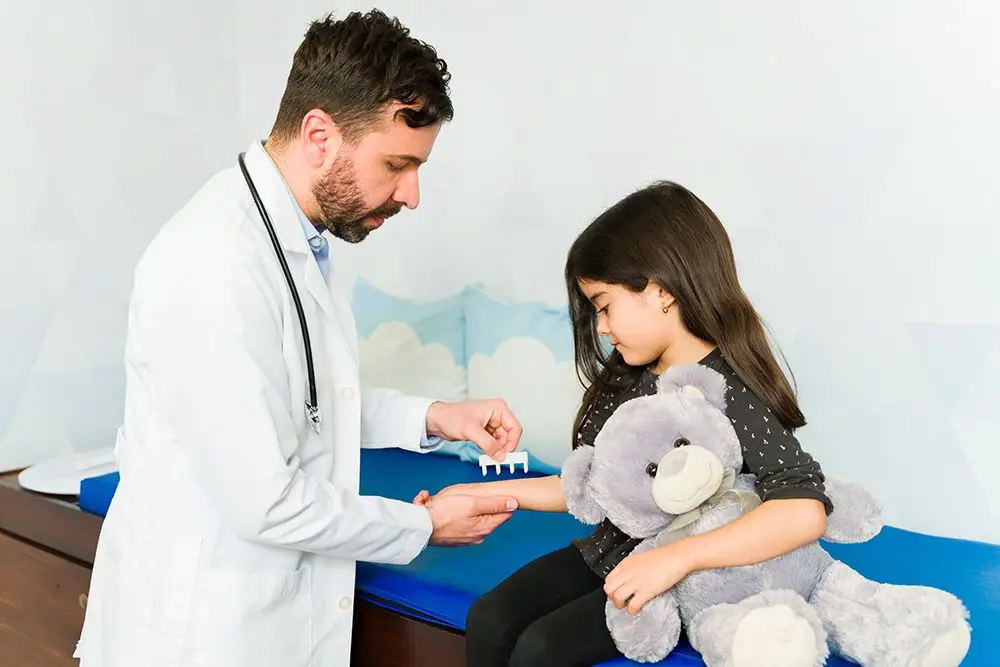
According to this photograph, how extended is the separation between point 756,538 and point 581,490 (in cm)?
30

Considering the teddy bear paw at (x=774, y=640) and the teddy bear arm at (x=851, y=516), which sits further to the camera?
the teddy bear arm at (x=851, y=516)

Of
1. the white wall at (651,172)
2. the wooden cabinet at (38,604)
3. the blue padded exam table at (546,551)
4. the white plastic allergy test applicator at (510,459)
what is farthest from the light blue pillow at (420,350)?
the wooden cabinet at (38,604)

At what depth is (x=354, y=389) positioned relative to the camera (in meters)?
1.70

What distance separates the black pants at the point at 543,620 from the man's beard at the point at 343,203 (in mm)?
662

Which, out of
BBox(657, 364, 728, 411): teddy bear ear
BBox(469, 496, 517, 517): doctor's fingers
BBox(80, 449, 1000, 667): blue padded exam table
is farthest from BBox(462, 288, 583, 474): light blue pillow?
BBox(657, 364, 728, 411): teddy bear ear

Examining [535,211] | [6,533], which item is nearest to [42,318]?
[6,533]

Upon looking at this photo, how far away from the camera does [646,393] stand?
5.58 feet

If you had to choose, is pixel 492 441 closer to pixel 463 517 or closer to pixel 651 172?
pixel 463 517

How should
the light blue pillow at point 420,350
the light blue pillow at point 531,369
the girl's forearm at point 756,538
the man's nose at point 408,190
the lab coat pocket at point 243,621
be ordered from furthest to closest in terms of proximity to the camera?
the light blue pillow at point 420,350 → the light blue pillow at point 531,369 → the man's nose at point 408,190 → the lab coat pocket at point 243,621 → the girl's forearm at point 756,538

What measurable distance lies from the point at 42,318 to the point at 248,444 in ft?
6.14

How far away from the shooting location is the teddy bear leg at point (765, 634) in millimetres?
1309

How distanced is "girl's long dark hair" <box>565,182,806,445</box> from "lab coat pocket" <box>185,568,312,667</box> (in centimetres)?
72

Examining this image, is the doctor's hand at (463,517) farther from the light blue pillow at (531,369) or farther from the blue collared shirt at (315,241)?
the light blue pillow at (531,369)

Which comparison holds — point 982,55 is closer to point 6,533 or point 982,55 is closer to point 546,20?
point 546,20
